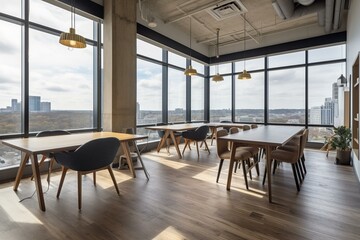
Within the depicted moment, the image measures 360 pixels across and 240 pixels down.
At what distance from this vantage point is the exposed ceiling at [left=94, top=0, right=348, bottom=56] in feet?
15.5

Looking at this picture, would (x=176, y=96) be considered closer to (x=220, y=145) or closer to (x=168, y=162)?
(x=168, y=162)

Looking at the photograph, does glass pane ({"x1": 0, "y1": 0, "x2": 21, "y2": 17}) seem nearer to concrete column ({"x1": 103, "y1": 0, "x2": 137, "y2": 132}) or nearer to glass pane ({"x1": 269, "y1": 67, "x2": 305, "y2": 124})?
concrete column ({"x1": 103, "y1": 0, "x2": 137, "y2": 132})

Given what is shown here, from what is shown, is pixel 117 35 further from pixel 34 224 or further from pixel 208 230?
pixel 208 230

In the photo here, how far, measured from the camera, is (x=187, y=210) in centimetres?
238

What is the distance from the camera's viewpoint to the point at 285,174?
3660 mm

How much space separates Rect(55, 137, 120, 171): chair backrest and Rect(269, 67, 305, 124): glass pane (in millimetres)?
5893

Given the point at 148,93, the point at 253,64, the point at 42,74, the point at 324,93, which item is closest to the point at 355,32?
the point at 324,93

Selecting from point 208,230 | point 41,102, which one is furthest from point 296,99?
point 41,102

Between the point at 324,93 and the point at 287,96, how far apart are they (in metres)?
0.97

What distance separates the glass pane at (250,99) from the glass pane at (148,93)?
306cm

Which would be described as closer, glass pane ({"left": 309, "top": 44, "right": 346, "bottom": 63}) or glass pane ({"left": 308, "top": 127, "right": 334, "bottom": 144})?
glass pane ({"left": 309, "top": 44, "right": 346, "bottom": 63})

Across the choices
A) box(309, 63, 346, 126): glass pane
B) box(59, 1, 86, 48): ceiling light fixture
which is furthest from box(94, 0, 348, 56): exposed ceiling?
box(59, 1, 86, 48): ceiling light fixture

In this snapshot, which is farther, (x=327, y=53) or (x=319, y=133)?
(x=319, y=133)

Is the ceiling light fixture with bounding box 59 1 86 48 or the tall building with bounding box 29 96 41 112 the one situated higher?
the ceiling light fixture with bounding box 59 1 86 48
